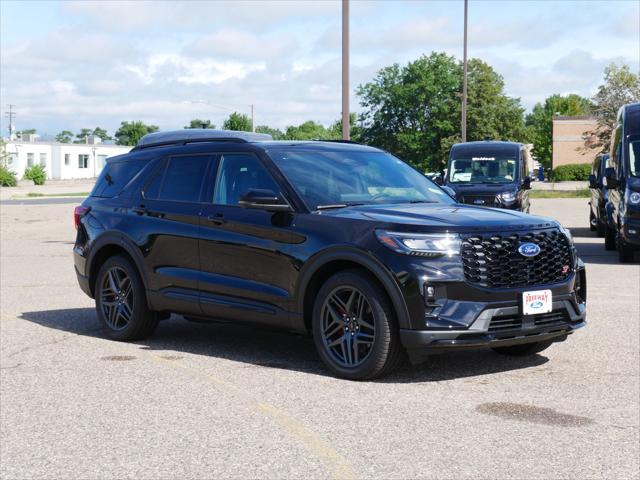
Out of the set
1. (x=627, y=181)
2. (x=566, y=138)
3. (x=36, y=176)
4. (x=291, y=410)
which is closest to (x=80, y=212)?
(x=291, y=410)

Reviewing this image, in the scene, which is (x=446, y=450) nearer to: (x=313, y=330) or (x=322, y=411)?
(x=322, y=411)

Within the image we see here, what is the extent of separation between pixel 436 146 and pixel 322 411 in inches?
3335

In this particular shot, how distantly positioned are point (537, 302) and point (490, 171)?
1671cm

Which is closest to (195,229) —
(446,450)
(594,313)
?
(446,450)

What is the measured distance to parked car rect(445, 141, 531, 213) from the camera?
74.3 feet

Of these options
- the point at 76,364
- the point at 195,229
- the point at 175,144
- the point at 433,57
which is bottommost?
the point at 76,364

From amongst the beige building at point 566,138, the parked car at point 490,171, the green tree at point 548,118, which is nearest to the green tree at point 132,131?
the green tree at point 548,118

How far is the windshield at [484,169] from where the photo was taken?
23328 mm

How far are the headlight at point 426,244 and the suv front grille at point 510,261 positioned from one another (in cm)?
9

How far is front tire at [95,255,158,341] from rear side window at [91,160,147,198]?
0.70 m

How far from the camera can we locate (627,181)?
16.6 metres

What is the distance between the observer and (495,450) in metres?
5.40

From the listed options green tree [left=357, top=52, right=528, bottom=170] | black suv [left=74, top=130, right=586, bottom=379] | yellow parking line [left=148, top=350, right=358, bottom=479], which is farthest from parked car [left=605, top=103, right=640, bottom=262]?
green tree [left=357, top=52, right=528, bottom=170]

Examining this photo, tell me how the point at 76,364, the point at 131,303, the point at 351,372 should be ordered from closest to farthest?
the point at 351,372
the point at 76,364
the point at 131,303
